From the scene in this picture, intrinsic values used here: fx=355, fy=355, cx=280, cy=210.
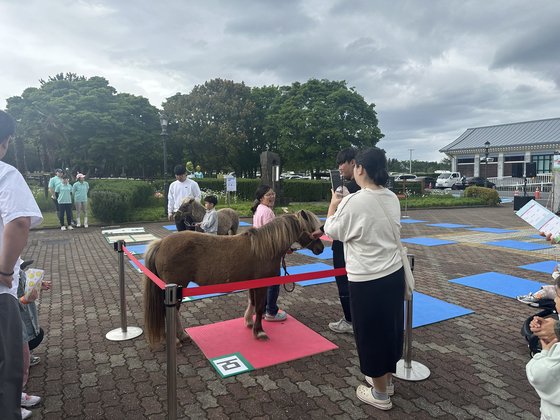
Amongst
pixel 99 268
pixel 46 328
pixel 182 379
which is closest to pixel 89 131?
pixel 99 268

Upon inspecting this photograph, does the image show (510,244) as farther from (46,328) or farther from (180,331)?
(46,328)

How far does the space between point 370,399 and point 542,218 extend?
2505 millimetres

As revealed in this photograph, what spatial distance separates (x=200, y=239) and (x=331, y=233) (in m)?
1.65

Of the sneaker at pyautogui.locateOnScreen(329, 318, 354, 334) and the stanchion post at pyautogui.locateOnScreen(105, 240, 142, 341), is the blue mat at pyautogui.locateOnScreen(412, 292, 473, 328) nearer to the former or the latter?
the sneaker at pyautogui.locateOnScreen(329, 318, 354, 334)

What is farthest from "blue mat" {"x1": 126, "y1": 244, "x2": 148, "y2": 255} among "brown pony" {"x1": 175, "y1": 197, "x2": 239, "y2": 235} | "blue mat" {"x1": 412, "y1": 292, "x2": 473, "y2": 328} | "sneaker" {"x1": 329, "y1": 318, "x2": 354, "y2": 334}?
"blue mat" {"x1": 412, "y1": 292, "x2": 473, "y2": 328}

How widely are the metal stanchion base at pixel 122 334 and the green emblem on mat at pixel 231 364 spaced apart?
3.99ft

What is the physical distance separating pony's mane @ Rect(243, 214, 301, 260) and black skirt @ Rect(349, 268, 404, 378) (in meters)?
1.28

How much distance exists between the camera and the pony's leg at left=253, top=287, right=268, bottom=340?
3.94m

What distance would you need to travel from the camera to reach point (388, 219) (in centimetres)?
264

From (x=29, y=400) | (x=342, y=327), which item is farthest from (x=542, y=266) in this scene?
(x=29, y=400)

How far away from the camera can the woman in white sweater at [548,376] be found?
5.75ft

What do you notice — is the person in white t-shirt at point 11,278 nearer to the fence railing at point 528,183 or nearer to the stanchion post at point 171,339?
the stanchion post at point 171,339

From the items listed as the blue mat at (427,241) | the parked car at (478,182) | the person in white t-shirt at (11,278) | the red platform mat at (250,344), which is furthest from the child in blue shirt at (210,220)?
the parked car at (478,182)

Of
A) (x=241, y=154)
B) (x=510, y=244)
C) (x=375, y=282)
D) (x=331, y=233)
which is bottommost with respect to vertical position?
(x=510, y=244)
